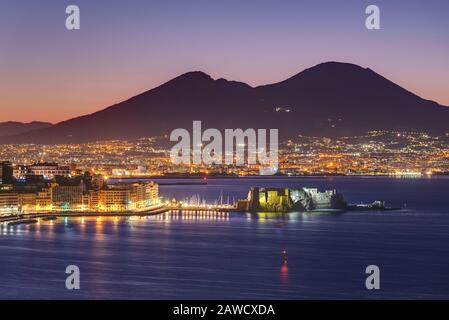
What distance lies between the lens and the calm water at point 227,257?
16828 millimetres

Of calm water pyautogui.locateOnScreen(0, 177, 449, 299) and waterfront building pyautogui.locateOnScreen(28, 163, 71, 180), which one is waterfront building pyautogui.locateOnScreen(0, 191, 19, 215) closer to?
calm water pyautogui.locateOnScreen(0, 177, 449, 299)

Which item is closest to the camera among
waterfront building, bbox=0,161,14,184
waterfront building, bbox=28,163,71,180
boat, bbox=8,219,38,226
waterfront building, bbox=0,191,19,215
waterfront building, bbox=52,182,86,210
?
boat, bbox=8,219,38,226

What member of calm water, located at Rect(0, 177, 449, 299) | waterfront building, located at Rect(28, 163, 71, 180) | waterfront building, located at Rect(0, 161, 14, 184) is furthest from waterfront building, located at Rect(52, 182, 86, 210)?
waterfront building, located at Rect(28, 163, 71, 180)

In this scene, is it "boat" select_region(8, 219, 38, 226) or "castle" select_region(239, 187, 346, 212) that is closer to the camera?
"boat" select_region(8, 219, 38, 226)

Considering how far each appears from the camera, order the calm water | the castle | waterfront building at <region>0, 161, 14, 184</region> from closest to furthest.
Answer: the calm water < the castle < waterfront building at <region>0, 161, 14, 184</region>

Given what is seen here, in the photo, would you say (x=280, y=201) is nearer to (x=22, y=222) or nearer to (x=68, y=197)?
(x=68, y=197)

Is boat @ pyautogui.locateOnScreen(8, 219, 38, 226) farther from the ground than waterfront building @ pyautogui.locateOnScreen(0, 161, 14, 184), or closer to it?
closer to it

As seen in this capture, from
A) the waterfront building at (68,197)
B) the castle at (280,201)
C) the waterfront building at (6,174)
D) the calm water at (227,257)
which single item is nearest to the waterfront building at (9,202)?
the waterfront building at (68,197)

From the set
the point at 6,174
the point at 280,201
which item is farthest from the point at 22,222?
the point at 6,174

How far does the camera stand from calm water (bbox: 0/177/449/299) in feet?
55.2

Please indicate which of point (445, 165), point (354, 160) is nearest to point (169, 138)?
point (354, 160)

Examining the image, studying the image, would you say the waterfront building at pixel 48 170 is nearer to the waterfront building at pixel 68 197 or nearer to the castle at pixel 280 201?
the waterfront building at pixel 68 197

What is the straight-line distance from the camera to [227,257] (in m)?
21.3
